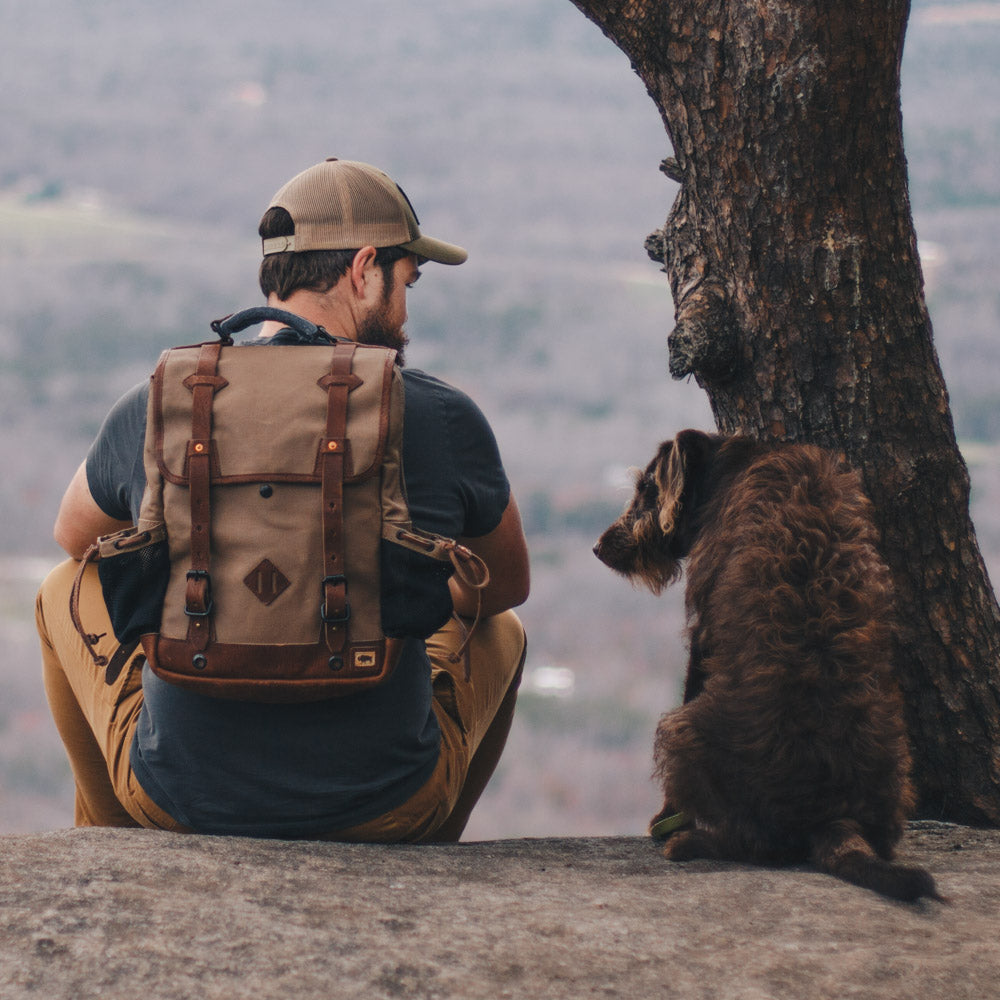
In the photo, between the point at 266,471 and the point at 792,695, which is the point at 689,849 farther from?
the point at 266,471

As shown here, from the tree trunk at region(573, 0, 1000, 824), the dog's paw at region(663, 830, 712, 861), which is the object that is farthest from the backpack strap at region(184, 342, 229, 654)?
the tree trunk at region(573, 0, 1000, 824)

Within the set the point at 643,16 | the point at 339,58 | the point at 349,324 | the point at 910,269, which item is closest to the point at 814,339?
the point at 910,269

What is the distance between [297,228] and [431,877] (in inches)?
68.0

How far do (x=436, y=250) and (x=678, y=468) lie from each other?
0.97 metres

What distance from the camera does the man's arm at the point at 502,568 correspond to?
2.93 meters

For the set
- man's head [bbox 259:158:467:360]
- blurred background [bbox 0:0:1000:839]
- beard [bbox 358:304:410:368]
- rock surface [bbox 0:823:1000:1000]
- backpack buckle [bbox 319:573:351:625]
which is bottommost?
rock surface [bbox 0:823:1000:1000]

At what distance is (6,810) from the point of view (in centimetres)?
2730

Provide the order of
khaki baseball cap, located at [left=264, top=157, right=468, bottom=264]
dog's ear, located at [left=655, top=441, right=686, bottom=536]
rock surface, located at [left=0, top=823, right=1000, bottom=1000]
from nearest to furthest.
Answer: rock surface, located at [left=0, top=823, right=1000, bottom=1000] → khaki baseball cap, located at [left=264, top=157, right=468, bottom=264] → dog's ear, located at [left=655, top=441, right=686, bottom=536]

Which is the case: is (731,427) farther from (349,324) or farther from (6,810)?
(6,810)

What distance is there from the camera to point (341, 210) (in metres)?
3.03

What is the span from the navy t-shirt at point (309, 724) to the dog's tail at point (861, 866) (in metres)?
1.01

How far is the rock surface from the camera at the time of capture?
2.00 m

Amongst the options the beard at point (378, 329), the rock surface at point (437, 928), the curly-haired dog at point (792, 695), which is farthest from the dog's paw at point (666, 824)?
the beard at point (378, 329)

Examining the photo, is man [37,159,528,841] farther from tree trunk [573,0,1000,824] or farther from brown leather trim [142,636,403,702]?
tree trunk [573,0,1000,824]
